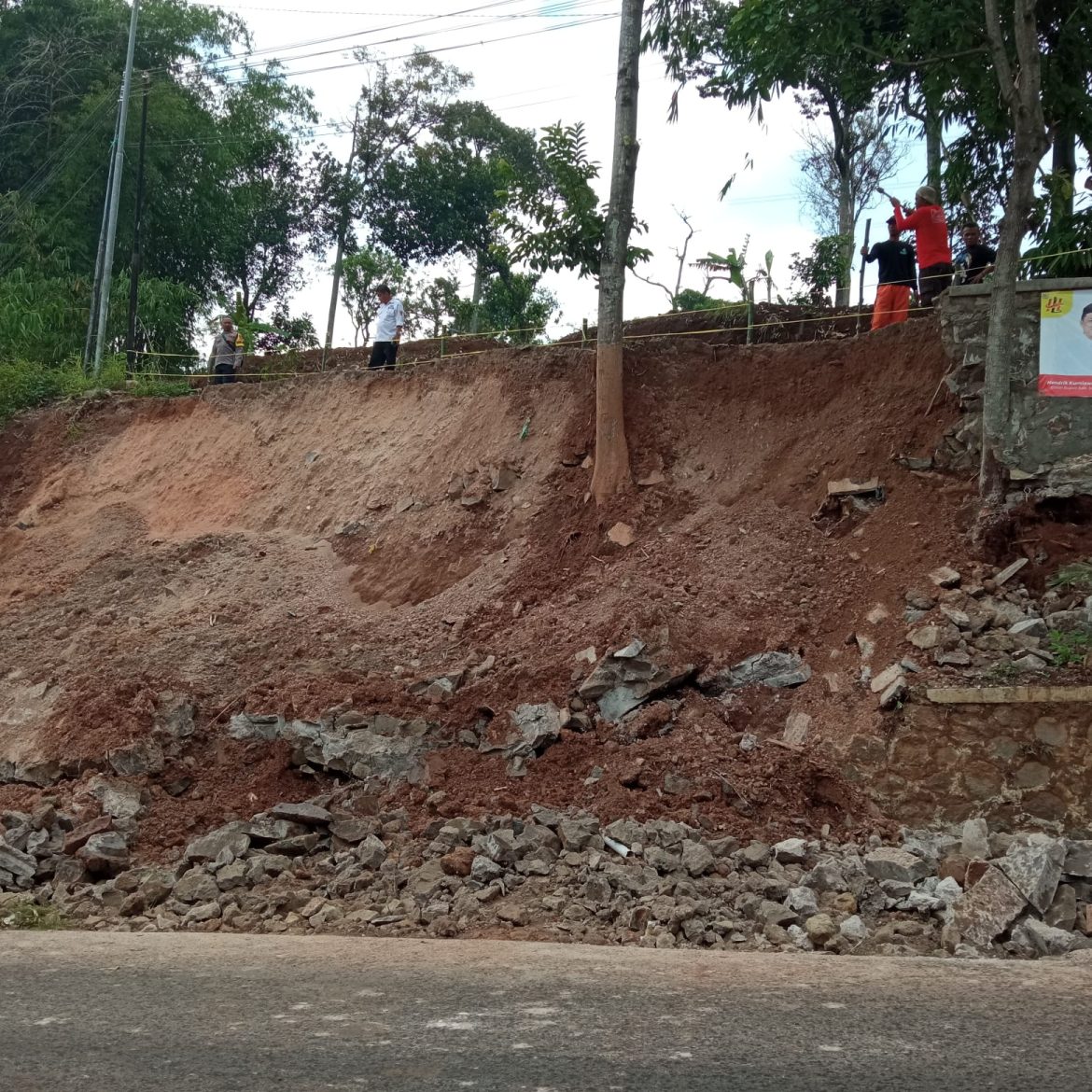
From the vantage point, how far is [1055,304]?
9.84 meters

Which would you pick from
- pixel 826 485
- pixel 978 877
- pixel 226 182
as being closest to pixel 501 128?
pixel 226 182

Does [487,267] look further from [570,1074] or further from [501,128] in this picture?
[570,1074]

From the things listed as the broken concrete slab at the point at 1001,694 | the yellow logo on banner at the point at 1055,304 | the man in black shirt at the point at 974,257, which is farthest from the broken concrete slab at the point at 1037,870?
the man in black shirt at the point at 974,257

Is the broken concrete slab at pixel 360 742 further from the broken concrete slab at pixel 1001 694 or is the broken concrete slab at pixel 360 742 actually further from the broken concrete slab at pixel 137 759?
the broken concrete slab at pixel 1001 694

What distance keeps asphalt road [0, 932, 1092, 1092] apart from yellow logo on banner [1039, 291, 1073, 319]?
607 centimetres

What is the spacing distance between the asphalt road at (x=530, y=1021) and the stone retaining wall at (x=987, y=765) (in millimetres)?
2309

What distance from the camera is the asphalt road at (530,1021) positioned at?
403 cm

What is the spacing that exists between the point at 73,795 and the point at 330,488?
584 cm

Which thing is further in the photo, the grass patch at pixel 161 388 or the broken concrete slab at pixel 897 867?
the grass patch at pixel 161 388

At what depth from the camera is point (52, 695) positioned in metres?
11.4

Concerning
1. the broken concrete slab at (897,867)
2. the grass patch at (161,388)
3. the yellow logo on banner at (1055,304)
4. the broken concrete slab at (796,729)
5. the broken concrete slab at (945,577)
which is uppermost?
the grass patch at (161,388)

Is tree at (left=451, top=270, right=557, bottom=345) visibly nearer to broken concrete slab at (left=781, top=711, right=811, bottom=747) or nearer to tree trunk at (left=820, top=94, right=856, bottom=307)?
tree trunk at (left=820, top=94, right=856, bottom=307)

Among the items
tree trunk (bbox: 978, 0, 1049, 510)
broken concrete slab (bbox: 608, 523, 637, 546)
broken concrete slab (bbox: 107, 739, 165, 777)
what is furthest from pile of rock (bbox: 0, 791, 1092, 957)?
broken concrete slab (bbox: 608, 523, 637, 546)

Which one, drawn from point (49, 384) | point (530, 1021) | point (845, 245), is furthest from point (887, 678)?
point (49, 384)
